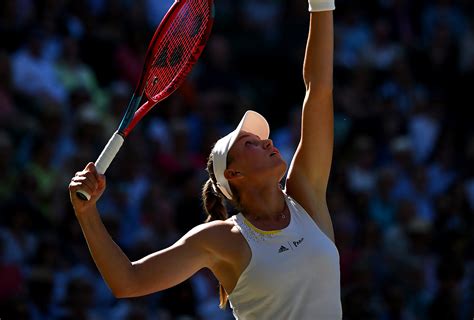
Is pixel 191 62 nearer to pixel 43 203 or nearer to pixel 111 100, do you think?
pixel 43 203

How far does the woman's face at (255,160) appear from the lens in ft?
14.9

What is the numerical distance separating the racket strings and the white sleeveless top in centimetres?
77

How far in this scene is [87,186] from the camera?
13.0 ft

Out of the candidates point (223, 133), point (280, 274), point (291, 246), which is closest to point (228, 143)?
point (291, 246)

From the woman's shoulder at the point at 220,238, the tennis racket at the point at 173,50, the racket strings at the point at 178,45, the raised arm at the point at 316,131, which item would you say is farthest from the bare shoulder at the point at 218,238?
the racket strings at the point at 178,45

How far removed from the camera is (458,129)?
1138cm

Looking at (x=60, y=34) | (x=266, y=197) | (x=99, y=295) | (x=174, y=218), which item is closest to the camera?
(x=266, y=197)

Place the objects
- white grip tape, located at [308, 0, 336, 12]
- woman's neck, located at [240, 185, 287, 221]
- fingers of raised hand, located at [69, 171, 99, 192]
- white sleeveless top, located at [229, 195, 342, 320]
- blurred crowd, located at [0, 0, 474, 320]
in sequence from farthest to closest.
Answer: blurred crowd, located at [0, 0, 474, 320], white grip tape, located at [308, 0, 336, 12], woman's neck, located at [240, 185, 287, 221], white sleeveless top, located at [229, 195, 342, 320], fingers of raised hand, located at [69, 171, 99, 192]

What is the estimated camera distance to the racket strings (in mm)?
4738

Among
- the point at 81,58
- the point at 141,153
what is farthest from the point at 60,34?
the point at 141,153

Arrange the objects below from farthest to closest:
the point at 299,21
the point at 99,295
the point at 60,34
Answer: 1. the point at 299,21
2. the point at 60,34
3. the point at 99,295

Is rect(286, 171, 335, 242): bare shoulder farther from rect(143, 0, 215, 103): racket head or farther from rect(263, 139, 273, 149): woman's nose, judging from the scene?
rect(143, 0, 215, 103): racket head

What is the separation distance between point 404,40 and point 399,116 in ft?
4.65

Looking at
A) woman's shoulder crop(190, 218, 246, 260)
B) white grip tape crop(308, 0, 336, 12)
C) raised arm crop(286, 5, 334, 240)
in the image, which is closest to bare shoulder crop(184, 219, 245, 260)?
woman's shoulder crop(190, 218, 246, 260)
